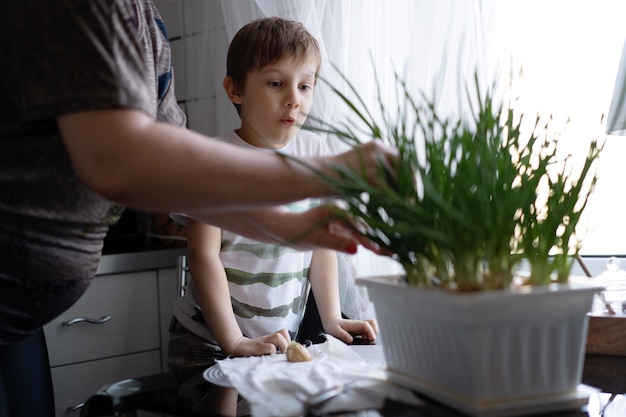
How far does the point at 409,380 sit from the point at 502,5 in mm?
1149

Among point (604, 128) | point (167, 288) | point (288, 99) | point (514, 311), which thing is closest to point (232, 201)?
point (514, 311)

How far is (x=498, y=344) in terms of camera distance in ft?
1.96

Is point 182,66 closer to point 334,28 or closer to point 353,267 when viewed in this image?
point 334,28

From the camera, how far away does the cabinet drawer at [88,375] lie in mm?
2102

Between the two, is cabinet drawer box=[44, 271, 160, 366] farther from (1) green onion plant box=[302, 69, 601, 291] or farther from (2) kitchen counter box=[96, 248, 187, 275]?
(1) green onion plant box=[302, 69, 601, 291]

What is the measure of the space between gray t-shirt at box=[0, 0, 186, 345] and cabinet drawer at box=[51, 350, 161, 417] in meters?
1.31

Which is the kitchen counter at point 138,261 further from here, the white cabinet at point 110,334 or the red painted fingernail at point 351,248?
the red painted fingernail at point 351,248

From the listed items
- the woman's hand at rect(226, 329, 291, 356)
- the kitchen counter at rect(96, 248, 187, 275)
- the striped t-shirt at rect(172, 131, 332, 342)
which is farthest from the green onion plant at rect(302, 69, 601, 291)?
the kitchen counter at rect(96, 248, 187, 275)

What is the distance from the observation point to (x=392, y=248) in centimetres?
66

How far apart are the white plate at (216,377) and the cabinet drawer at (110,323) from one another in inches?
54.0

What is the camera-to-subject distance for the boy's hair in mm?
1475

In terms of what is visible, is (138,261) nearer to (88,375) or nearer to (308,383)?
(88,375)

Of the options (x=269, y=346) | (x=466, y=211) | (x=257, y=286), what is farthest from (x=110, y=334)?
(x=466, y=211)

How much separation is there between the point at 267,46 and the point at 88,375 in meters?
1.21
